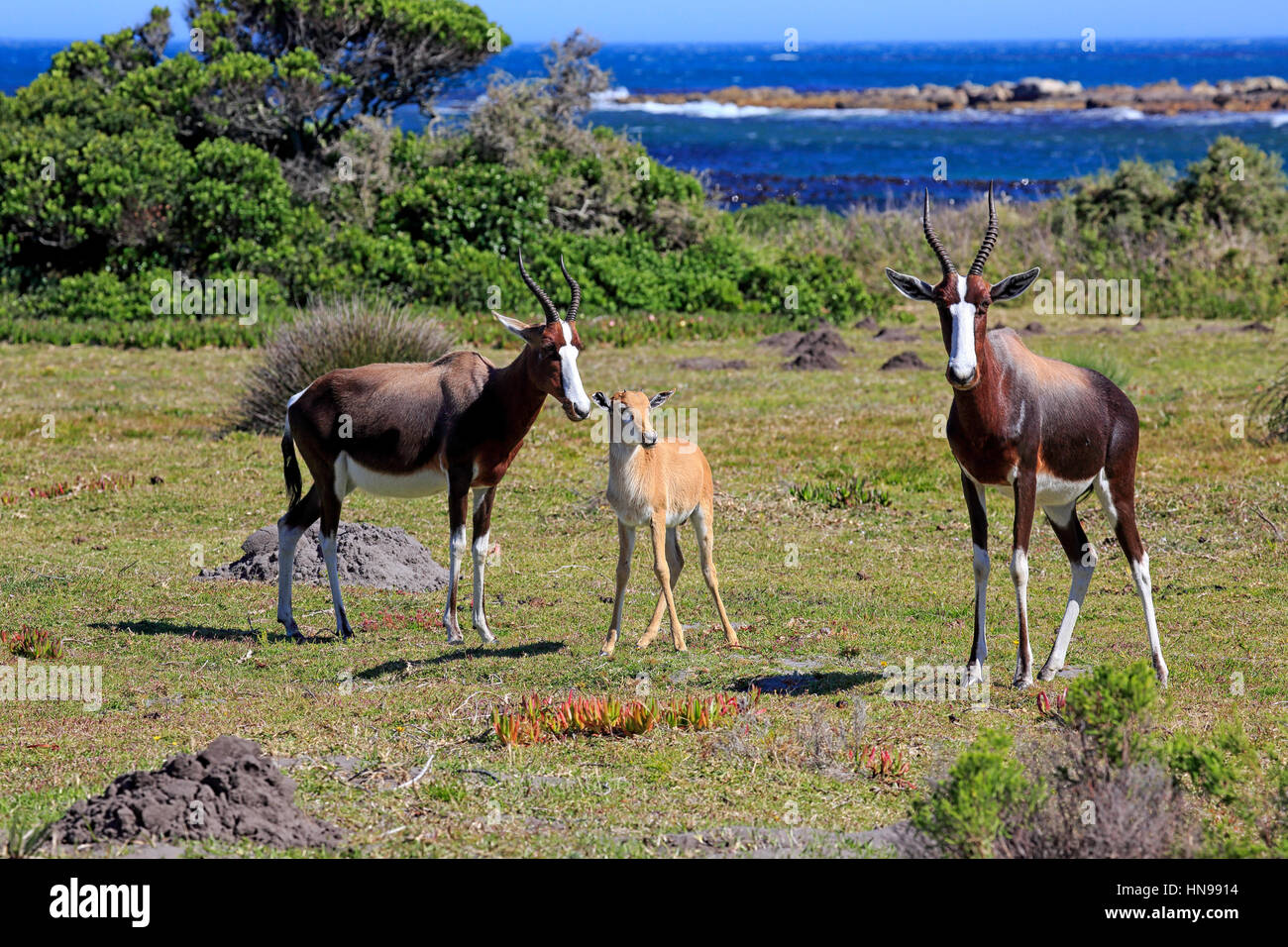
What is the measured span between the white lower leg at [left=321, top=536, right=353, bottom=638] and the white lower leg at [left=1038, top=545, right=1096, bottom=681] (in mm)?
4856

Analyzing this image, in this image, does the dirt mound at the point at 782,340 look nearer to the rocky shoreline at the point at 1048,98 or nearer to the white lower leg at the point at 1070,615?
the white lower leg at the point at 1070,615

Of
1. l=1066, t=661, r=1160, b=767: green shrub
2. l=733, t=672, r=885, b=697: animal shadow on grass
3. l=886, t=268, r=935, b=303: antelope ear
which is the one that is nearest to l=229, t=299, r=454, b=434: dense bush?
l=733, t=672, r=885, b=697: animal shadow on grass

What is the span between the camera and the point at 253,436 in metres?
18.6

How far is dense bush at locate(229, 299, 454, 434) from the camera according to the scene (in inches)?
738

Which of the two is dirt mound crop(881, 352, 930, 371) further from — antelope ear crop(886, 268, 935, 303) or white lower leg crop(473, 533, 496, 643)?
antelope ear crop(886, 268, 935, 303)

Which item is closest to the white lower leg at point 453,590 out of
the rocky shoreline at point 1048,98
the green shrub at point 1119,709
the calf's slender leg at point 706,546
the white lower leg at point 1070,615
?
the calf's slender leg at point 706,546

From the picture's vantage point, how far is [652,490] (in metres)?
9.84

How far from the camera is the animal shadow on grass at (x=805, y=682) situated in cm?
931

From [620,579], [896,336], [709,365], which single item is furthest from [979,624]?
[896,336]

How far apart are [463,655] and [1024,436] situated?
158 inches

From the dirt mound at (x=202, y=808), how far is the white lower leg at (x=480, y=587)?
3575 mm

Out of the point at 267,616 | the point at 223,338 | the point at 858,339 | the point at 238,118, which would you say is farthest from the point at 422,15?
the point at 267,616

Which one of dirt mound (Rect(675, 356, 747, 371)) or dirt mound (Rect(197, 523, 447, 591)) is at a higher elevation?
dirt mound (Rect(675, 356, 747, 371))
